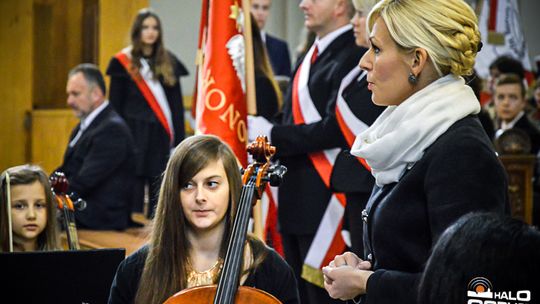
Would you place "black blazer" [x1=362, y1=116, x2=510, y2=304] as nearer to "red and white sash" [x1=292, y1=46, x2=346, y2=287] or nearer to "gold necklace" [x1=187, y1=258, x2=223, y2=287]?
"gold necklace" [x1=187, y1=258, x2=223, y2=287]

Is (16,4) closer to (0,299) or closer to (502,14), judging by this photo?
(502,14)

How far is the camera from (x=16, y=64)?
28.1 feet

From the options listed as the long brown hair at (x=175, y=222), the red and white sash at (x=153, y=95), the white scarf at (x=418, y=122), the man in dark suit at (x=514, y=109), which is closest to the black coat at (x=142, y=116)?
the red and white sash at (x=153, y=95)

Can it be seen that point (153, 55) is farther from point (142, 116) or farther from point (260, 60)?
point (260, 60)

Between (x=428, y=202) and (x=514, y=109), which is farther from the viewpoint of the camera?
(x=514, y=109)

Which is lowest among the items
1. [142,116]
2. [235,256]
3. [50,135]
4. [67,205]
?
[50,135]

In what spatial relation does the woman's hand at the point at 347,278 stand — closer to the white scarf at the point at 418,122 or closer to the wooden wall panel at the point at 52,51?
the white scarf at the point at 418,122

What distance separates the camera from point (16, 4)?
8.54 meters

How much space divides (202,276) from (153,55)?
441 cm

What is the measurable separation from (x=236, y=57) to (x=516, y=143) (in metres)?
1.89

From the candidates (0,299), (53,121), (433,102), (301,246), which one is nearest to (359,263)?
(433,102)

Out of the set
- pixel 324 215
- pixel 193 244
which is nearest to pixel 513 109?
pixel 324 215

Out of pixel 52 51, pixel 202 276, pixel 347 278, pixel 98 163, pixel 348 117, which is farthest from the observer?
pixel 52 51

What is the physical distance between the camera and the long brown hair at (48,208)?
3262 mm
